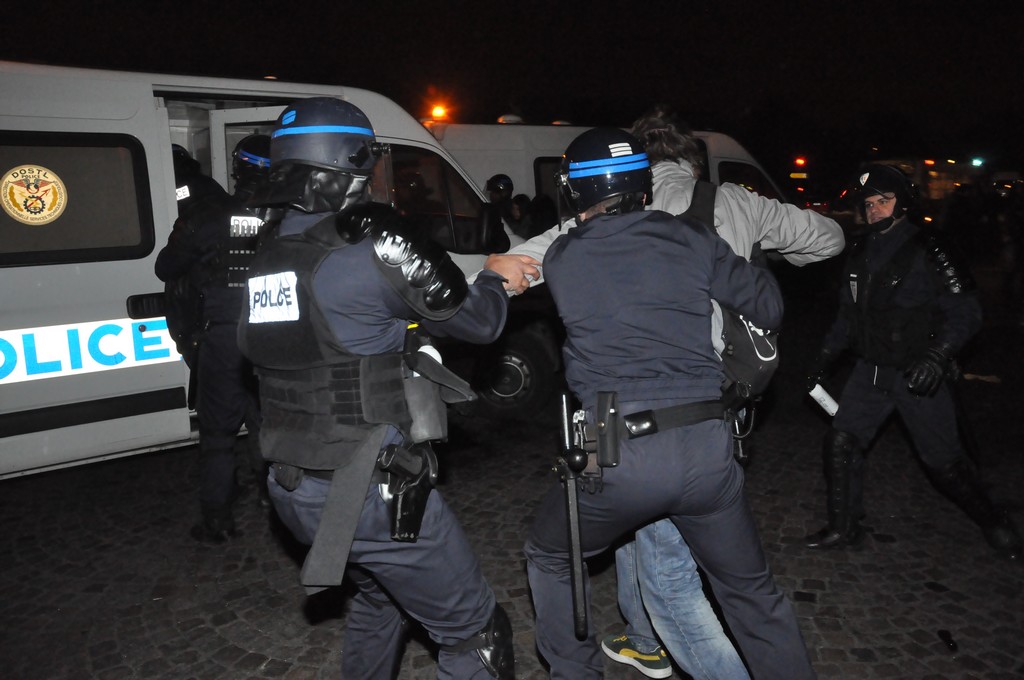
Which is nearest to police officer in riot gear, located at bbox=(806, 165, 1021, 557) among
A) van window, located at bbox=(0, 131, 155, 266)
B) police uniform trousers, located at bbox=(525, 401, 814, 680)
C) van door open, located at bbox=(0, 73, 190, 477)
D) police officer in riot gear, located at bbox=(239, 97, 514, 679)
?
police uniform trousers, located at bbox=(525, 401, 814, 680)

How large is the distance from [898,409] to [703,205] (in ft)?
6.56

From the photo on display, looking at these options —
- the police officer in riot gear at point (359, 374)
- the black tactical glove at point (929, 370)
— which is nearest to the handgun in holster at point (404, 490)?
the police officer in riot gear at point (359, 374)

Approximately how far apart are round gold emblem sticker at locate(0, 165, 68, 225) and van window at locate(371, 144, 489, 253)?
2.17 meters

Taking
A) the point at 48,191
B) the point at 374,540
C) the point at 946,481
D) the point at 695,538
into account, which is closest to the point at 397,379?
the point at 374,540

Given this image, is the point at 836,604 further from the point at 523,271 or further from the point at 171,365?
the point at 171,365

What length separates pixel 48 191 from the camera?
4.58 meters

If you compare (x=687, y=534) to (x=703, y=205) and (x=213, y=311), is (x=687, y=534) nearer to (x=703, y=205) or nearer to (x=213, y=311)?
(x=703, y=205)

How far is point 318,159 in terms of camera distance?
2246mm

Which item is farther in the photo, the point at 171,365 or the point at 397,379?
the point at 171,365

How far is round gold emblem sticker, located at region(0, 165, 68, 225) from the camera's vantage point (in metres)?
4.45

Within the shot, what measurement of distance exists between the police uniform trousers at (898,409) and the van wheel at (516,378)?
9.35 ft

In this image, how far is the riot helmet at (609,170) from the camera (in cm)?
237

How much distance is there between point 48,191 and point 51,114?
0.44 metres

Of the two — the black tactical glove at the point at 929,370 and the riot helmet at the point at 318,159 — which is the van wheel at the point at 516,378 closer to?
the black tactical glove at the point at 929,370
